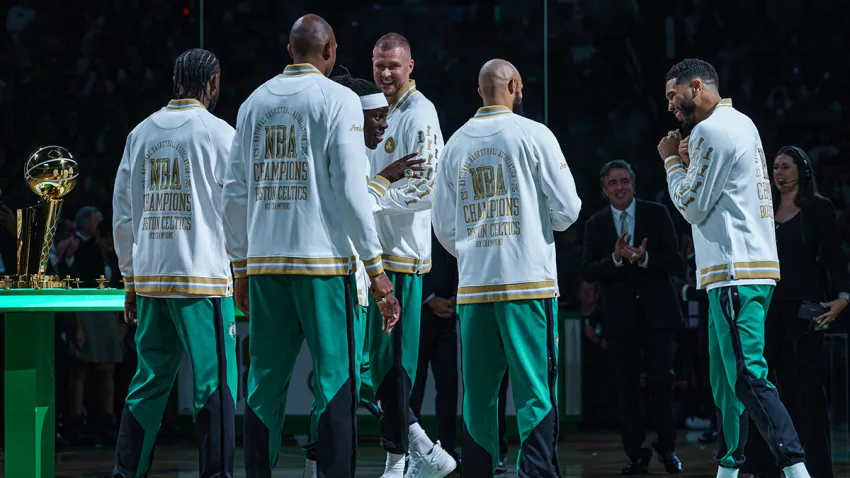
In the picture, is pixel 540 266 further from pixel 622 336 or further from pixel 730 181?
pixel 622 336

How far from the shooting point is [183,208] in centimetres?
449

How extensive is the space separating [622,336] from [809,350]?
1.10 meters

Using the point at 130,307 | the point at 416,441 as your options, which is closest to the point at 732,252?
the point at 416,441

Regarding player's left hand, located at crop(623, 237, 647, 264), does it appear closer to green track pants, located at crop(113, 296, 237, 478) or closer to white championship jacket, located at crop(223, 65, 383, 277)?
green track pants, located at crop(113, 296, 237, 478)

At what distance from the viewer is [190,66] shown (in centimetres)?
467

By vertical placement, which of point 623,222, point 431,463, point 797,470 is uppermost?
point 623,222

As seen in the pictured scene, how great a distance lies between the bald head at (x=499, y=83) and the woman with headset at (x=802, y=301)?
1.77 metres

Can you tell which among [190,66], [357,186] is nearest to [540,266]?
[357,186]

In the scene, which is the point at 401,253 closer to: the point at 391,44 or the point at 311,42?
the point at 391,44

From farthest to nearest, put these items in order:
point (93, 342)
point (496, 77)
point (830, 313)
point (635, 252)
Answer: point (93, 342) → point (635, 252) → point (830, 313) → point (496, 77)

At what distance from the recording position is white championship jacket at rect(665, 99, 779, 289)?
15.6 ft

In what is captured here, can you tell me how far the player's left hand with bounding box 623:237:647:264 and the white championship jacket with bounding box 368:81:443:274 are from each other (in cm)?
151

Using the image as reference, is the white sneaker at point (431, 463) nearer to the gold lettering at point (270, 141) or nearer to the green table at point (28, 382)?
the green table at point (28, 382)

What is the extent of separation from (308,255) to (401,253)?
53.0 inches
